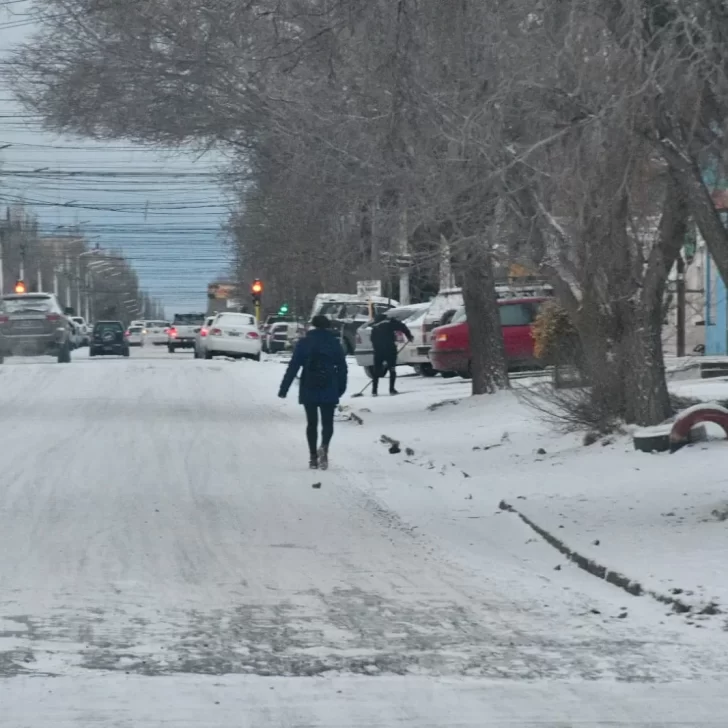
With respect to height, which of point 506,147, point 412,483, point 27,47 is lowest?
point 412,483

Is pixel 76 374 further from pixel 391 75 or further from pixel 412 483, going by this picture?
pixel 391 75

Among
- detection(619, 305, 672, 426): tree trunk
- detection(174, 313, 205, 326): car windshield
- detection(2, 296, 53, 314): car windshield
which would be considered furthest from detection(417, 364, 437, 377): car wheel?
detection(174, 313, 205, 326): car windshield

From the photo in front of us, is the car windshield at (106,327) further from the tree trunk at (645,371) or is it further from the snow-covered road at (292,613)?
the tree trunk at (645,371)

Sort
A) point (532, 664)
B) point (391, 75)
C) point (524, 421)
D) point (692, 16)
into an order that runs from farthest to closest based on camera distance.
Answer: point (524, 421), point (391, 75), point (692, 16), point (532, 664)

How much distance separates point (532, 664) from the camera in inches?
297

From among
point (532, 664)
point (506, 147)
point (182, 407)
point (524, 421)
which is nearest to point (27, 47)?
point (182, 407)

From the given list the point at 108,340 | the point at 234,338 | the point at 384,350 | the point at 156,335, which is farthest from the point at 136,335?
the point at 384,350

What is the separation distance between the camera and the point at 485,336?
24.7 m

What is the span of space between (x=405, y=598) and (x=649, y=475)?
5678 millimetres

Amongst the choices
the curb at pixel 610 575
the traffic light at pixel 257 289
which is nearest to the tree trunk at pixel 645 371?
the curb at pixel 610 575

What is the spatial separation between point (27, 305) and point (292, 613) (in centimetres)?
3176

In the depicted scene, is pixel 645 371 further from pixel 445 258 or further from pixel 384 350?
pixel 384 350

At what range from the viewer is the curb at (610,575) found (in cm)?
872

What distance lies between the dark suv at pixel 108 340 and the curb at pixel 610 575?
141 ft
